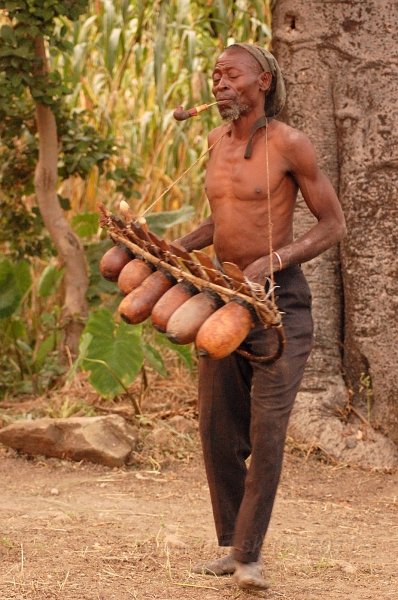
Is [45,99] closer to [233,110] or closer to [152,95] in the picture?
[152,95]

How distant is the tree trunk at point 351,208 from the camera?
513cm

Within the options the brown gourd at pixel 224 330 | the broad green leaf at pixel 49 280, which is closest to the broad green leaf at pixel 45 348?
the broad green leaf at pixel 49 280

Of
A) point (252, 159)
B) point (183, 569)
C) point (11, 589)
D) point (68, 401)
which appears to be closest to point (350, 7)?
point (252, 159)

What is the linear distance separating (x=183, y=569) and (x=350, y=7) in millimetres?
3431

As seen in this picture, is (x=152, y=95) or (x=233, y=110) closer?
(x=233, y=110)

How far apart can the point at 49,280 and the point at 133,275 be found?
3.48 meters

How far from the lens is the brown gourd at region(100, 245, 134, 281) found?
3.19 metres

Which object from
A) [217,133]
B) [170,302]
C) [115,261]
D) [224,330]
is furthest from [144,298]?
[217,133]

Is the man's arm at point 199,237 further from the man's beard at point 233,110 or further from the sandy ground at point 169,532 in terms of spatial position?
the sandy ground at point 169,532

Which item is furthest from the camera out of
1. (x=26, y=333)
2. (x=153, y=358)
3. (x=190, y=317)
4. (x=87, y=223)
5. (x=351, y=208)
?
(x=26, y=333)

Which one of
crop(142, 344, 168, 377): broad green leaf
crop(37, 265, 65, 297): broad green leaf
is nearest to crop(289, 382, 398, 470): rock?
crop(142, 344, 168, 377): broad green leaf

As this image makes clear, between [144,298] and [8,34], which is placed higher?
[8,34]

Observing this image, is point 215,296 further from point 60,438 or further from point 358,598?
point 60,438

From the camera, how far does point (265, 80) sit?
127 inches
